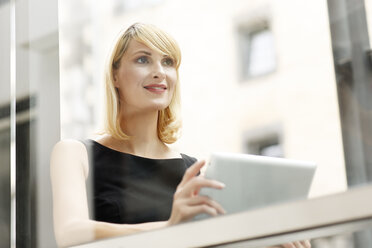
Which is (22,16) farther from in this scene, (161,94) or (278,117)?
(278,117)

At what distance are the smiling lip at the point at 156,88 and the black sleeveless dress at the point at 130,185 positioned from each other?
14cm

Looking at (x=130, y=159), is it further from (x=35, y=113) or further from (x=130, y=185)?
(x=35, y=113)

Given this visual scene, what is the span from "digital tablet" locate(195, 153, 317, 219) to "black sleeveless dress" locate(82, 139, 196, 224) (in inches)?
3.7

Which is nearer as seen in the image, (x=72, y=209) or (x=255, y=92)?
(x=255, y=92)

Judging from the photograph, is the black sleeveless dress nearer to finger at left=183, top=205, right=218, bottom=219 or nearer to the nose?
finger at left=183, top=205, right=218, bottom=219

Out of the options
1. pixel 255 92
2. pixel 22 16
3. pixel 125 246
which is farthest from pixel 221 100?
pixel 22 16

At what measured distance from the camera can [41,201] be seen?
1587 mm

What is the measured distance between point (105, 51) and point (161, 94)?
0.18 meters

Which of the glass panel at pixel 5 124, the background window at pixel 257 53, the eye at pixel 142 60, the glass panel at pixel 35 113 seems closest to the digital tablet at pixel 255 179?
the background window at pixel 257 53

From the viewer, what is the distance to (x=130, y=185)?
1433 millimetres

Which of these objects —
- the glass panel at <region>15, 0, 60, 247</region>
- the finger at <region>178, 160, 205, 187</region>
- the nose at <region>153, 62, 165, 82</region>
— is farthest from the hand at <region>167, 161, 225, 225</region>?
the glass panel at <region>15, 0, 60, 247</region>

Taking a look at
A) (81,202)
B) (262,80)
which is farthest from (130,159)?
(262,80)

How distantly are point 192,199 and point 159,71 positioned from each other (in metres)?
0.30

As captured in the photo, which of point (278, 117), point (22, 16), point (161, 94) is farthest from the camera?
point (22, 16)
